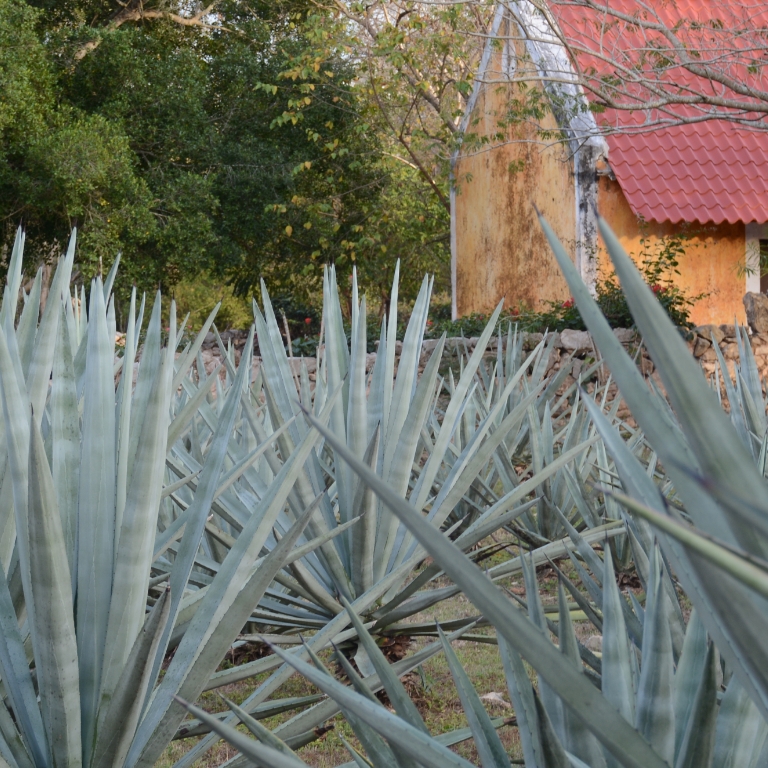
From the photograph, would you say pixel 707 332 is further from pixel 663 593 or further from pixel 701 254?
pixel 663 593

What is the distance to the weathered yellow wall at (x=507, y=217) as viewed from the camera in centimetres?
1129

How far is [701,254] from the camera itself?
11.0m

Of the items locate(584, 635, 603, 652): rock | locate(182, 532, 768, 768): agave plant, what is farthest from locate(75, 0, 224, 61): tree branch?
locate(182, 532, 768, 768): agave plant

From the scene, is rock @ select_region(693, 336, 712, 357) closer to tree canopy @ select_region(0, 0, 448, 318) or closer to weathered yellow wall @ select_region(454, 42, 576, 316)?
weathered yellow wall @ select_region(454, 42, 576, 316)

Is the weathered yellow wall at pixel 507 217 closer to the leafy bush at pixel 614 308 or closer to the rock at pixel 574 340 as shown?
the leafy bush at pixel 614 308

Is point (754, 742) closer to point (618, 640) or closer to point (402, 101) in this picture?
point (618, 640)

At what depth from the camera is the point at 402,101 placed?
12.7 meters

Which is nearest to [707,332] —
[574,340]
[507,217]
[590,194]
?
[574,340]

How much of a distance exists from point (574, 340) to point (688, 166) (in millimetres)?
3155

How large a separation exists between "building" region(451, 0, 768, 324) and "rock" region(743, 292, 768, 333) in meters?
1.49

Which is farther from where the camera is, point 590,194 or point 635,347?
point 590,194

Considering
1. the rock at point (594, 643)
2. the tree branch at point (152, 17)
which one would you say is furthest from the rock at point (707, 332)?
the tree branch at point (152, 17)

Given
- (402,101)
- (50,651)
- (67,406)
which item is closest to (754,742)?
(50,651)

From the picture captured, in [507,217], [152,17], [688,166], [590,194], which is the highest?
[152,17]
